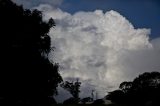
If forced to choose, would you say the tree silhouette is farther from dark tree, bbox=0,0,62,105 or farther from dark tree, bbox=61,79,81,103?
dark tree, bbox=0,0,62,105

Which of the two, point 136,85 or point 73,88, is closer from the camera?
point 136,85

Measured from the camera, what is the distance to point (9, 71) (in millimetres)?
36250

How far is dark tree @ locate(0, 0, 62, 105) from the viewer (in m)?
36.3

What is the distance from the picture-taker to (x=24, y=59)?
36812 millimetres

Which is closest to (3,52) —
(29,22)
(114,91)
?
(29,22)

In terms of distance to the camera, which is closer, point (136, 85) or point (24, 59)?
point (24, 59)

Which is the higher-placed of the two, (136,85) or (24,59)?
(136,85)

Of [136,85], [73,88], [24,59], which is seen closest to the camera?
[24,59]

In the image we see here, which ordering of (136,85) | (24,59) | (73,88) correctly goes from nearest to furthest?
(24,59), (136,85), (73,88)

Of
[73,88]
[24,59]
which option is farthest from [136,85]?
[24,59]

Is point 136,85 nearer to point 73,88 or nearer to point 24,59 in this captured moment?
point 73,88

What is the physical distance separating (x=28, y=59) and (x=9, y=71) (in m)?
2.07

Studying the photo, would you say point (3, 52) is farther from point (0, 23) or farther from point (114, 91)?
point (114, 91)

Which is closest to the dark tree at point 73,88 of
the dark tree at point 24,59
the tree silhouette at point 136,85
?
the tree silhouette at point 136,85
